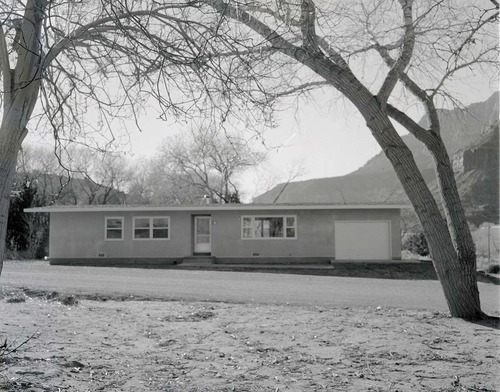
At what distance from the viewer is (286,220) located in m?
25.4

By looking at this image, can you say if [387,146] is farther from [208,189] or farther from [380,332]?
[208,189]

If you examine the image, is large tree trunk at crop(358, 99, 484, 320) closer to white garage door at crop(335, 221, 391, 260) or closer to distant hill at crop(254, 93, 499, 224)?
white garage door at crop(335, 221, 391, 260)

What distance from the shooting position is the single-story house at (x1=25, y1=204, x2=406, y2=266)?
25109mm

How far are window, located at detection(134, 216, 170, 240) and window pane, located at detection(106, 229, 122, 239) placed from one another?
0.75m

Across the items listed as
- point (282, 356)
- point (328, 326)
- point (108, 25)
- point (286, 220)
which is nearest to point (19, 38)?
point (108, 25)

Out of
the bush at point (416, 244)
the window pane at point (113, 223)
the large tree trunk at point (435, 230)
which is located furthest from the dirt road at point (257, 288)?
the bush at point (416, 244)

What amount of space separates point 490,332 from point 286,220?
17673mm

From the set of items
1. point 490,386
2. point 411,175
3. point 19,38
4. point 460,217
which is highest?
point 19,38

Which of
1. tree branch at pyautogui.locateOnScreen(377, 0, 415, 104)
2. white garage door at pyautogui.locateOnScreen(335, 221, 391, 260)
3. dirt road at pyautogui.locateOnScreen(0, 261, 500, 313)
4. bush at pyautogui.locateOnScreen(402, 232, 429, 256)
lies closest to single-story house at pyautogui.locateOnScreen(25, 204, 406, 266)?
white garage door at pyautogui.locateOnScreen(335, 221, 391, 260)

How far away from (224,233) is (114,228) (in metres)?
5.14

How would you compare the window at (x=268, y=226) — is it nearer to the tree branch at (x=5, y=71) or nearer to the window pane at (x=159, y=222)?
the window pane at (x=159, y=222)

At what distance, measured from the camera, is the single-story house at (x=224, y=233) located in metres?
25.1

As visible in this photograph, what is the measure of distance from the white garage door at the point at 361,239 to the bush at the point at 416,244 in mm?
6995

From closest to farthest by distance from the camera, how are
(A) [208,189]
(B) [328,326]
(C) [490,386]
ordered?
(C) [490,386], (B) [328,326], (A) [208,189]
